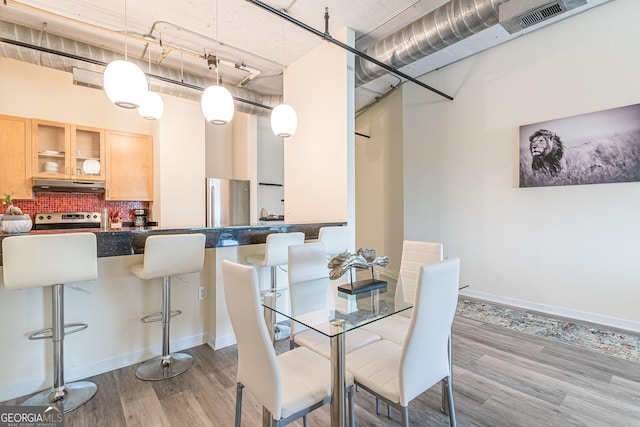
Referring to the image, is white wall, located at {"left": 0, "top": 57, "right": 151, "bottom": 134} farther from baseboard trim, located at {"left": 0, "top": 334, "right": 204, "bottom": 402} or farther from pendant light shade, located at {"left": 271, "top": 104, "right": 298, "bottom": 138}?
baseboard trim, located at {"left": 0, "top": 334, "right": 204, "bottom": 402}

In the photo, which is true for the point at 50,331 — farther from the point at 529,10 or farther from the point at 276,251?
the point at 529,10

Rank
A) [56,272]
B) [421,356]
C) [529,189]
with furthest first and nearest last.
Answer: [529,189] → [56,272] → [421,356]

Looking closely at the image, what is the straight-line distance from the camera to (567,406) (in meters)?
1.84

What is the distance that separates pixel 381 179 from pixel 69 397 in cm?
483

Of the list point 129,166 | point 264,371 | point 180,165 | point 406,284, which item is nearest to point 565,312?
point 406,284

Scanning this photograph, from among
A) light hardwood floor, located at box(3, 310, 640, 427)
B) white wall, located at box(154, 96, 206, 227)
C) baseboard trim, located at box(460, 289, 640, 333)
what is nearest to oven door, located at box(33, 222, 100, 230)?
white wall, located at box(154, 96, 206, 227)

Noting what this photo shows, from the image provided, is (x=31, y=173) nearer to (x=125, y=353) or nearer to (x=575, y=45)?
(x=125, y=353)

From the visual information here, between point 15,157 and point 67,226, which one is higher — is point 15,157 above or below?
above

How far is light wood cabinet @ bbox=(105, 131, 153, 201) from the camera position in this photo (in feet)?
15.1

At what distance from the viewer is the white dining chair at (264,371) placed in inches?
44.4

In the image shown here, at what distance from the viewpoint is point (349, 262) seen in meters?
1.80

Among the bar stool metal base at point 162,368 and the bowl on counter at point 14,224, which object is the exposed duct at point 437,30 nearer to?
the bowl on counter at point 14,224

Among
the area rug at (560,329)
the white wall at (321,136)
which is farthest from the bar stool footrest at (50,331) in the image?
the area rug at (560,329)

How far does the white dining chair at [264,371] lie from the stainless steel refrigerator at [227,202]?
4.13 meters
